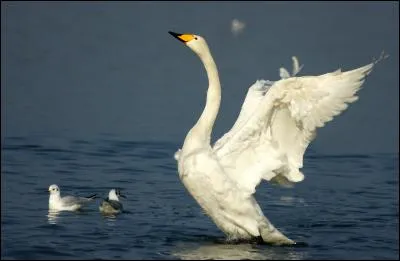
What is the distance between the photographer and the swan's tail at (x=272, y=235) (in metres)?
10.6

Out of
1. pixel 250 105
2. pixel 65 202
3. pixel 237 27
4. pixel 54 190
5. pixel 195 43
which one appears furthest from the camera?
pixel 237 27

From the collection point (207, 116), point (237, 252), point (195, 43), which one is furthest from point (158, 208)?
point (195, 43)

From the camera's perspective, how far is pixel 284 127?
10625 millimetres

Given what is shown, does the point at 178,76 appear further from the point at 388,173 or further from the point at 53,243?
the point at 53,243

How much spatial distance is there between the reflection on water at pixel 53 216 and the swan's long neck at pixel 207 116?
6.36 feet

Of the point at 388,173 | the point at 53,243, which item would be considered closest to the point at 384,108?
the point at 388,173

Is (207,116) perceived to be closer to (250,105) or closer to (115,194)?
(250,105)

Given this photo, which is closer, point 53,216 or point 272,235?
point 272,235

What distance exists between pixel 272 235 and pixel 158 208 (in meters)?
2.03

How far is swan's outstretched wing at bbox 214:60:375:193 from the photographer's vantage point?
10320mm

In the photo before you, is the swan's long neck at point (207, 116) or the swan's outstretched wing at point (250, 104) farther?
the swan's outstretched wing at point (250, 104)

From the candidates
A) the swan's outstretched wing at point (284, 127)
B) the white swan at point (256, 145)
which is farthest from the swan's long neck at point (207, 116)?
the swan's outstretched wing at point (284, 127)

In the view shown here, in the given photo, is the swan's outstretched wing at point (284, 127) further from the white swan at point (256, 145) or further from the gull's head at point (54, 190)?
the gull's head at point (54, 190)

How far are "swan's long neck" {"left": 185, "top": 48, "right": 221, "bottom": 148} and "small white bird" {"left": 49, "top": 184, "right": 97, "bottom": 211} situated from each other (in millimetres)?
2108
